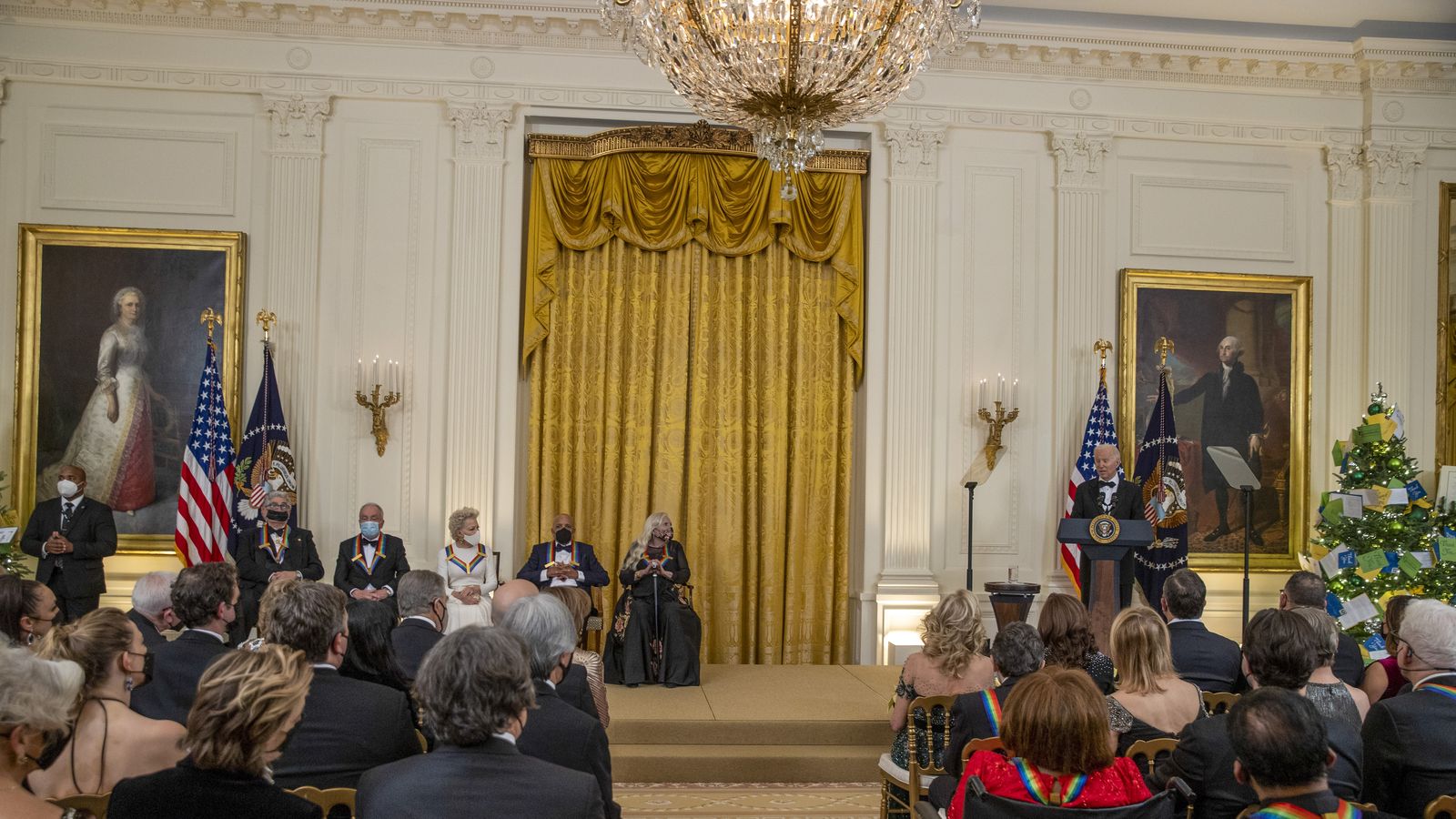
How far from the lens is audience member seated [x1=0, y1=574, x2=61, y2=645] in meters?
4.72

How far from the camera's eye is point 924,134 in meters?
10.9

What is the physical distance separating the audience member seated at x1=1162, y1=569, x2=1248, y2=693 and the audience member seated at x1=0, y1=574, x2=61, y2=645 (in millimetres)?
4511

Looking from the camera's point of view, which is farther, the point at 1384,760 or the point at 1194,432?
the point at 1194,432

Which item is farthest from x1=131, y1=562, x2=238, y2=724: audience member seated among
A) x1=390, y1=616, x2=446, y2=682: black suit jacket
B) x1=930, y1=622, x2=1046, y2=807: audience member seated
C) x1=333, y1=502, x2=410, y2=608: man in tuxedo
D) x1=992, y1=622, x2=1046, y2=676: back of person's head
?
x1=333, y1=502, x2=410, y2=608: man in tuxedo

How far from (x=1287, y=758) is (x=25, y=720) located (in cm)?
264

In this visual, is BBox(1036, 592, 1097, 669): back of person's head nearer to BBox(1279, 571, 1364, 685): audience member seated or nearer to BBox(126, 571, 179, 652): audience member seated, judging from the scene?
BBox(1279, 571, 1364, 685): audience member seated

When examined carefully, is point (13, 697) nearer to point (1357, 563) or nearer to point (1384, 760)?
point (1384, 760)

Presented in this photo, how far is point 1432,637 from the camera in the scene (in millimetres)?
3871

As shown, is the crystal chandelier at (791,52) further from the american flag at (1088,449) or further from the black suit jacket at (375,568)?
the american flag at (1088,449)

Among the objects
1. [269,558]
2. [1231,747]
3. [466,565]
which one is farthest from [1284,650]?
[269,558]

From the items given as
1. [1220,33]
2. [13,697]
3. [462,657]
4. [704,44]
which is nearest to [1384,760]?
[462,657]

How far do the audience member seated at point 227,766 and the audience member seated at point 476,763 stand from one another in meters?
0.19

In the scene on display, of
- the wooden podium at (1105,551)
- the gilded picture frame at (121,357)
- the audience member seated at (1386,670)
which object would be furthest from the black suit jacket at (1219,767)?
the gilded picture frame at (121,357)

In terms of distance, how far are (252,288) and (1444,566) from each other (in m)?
9.59
